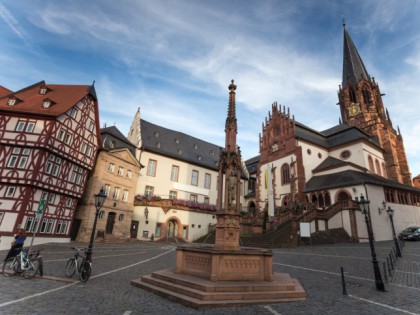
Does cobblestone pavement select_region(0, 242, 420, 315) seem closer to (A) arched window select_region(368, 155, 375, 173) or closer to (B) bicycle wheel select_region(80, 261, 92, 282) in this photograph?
(B) bicycle wheel select_region(80, 261, 92, 282)

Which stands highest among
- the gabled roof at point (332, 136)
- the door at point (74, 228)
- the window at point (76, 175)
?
the gabled roof at point (332, 136)

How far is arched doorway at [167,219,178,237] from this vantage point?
3247 cm

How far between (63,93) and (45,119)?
19.2ft

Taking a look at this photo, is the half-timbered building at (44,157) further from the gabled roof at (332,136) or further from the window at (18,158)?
the gabled roof at (332,136)

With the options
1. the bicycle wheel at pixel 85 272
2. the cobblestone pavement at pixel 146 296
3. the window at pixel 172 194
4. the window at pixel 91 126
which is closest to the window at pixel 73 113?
the window at pixel 91 126

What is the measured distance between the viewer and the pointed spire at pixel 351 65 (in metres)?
58.3

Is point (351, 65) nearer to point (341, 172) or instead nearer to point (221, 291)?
point (341, 172)

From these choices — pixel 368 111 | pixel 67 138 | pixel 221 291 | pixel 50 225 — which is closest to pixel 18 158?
pixel 67 138

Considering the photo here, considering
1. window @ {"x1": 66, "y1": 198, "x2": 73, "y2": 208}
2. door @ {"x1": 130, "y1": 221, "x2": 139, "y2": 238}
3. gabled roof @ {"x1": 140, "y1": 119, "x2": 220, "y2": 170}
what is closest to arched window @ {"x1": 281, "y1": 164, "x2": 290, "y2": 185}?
gabled roof @ {"x1": 140, "y1": 119, "x2": 220, "y2": 170}

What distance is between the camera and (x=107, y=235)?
26812 millimetres

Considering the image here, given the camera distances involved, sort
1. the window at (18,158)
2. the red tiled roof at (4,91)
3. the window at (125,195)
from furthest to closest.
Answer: the window at (125,195), the red tiled roof at (4,91), the window at (18,158)

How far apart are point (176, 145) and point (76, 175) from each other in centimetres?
1738

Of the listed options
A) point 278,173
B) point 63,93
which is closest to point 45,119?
point 63,93

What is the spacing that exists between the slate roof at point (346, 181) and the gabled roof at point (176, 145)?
1537cm
